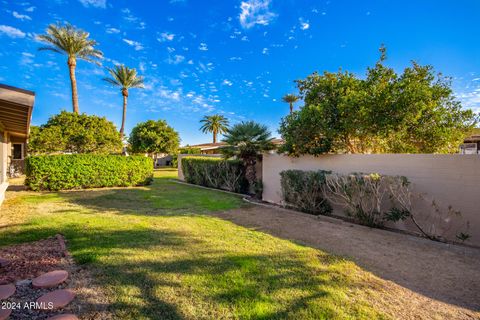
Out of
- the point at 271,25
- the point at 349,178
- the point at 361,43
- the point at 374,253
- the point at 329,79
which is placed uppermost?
the point at 271,25

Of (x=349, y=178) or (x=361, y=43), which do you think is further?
(x=361, y=43)

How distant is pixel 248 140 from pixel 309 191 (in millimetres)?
4269

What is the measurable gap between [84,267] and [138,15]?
603 inches

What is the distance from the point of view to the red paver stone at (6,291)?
2650mm

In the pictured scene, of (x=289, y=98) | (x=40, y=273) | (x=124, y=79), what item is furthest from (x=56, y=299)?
(x=289, y=98)

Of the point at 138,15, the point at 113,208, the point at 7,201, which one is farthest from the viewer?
the point at 138,15

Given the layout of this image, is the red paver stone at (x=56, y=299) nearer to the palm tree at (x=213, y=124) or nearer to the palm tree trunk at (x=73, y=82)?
the palm tree trunk at (x=73, y=82)

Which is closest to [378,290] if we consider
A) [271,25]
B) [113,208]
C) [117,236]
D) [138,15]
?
[117,236]

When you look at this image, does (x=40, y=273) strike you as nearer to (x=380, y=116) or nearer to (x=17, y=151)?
(x=380, y=116)

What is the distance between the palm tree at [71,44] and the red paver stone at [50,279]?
23.2 m

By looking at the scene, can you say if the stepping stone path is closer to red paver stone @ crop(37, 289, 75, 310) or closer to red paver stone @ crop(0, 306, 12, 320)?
red paver stone @ crop(0, 306, 12, 320)

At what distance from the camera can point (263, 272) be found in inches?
137

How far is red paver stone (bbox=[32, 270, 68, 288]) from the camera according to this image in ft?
9.55

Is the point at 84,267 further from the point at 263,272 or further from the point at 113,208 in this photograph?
the point at 113,208
